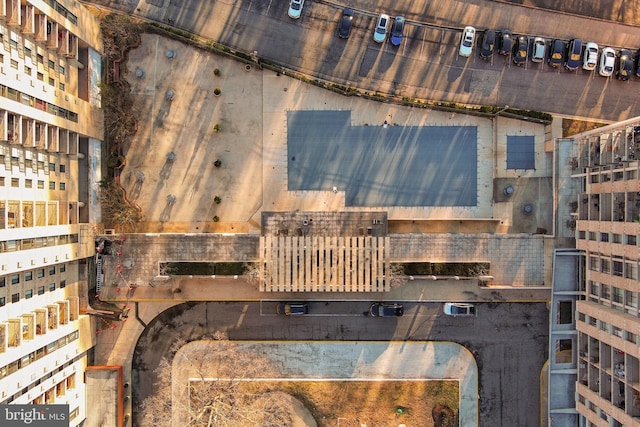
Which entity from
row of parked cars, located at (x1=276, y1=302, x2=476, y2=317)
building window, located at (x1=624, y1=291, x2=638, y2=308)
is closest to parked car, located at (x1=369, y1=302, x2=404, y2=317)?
row of parked cars, located at (x1=276, y1=302, x2=476, y2=317)

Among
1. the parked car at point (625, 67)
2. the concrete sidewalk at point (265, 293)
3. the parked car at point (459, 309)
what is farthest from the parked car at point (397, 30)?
the parked car at point (459, 309)

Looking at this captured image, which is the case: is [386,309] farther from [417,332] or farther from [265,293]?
[265,293]

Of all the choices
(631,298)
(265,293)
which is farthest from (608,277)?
(265,293)

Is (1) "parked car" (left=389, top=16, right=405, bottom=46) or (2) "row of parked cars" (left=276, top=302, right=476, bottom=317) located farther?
(1) "parked car" (left=389, top=16, right=405, bottom=46)

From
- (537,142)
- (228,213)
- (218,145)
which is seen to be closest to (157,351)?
(228,213)

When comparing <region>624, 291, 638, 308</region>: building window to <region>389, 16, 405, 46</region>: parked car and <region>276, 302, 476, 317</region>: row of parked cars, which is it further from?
<region>389, 16, 405, 46</region>: parked car

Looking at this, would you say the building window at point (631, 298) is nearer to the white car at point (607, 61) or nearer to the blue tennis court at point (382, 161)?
the blue tennis court at point (382, 161)
